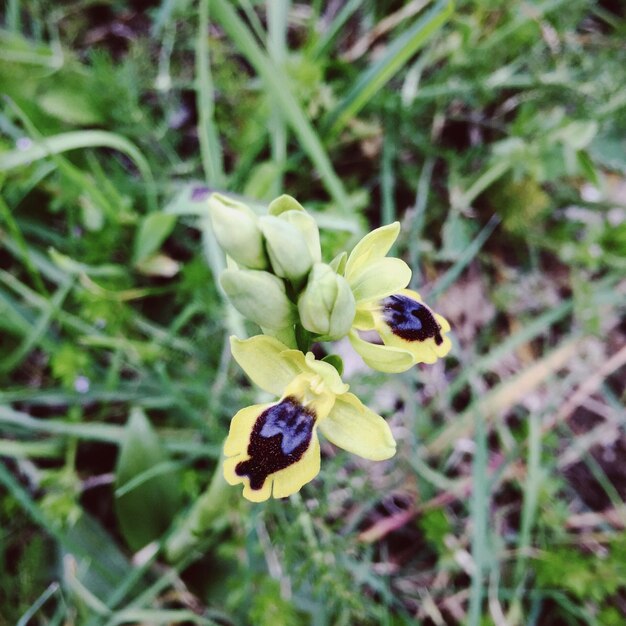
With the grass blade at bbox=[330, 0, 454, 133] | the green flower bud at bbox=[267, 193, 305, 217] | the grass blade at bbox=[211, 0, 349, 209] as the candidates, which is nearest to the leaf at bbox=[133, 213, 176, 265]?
the grass blade at bbox=[211, 0, 349, 209]

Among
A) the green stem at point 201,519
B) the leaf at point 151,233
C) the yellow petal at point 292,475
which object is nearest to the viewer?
the yellow petal at point 292,475

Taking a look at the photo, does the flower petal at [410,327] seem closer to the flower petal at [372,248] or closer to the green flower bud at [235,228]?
the flower petal at [372,248]

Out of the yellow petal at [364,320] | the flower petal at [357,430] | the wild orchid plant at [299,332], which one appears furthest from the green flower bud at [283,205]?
the flower petal at [357,430]

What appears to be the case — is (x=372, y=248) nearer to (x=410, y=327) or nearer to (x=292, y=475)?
(x=410, y=327)

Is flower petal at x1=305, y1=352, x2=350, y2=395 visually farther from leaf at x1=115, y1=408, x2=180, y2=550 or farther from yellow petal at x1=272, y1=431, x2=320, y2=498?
leaf at x1=115, y1=408, x2=180, y2=550

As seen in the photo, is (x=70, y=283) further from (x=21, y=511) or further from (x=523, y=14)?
(x=523, y=14)

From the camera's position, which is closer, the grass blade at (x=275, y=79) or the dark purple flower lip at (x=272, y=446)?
the dark purple flower lip at (x=272, y=446)
